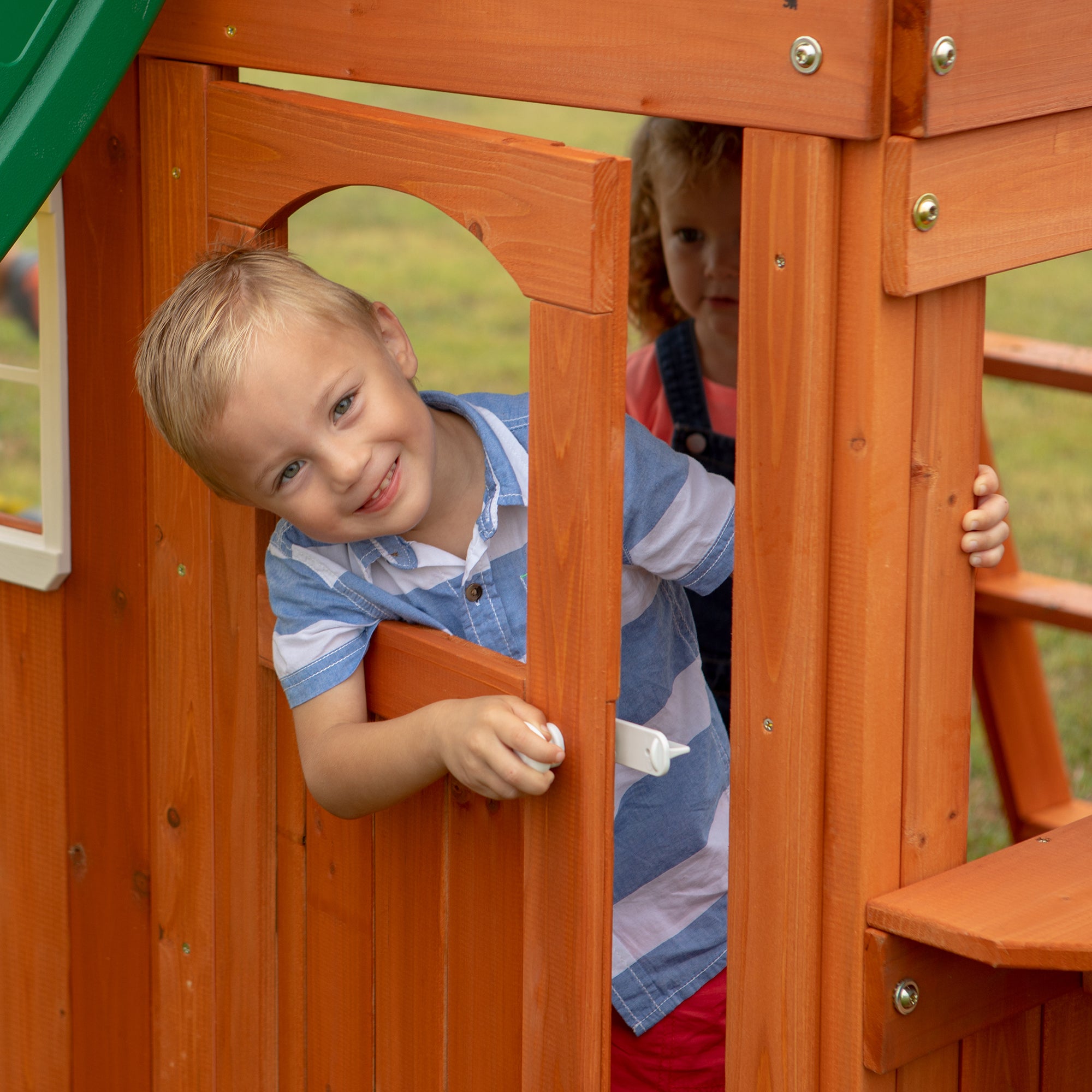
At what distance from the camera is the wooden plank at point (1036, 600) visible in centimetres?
333

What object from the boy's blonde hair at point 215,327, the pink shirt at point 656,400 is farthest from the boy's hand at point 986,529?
the pink shirt at point 656,400

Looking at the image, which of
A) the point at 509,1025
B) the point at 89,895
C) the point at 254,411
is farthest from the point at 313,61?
the point at 89,895

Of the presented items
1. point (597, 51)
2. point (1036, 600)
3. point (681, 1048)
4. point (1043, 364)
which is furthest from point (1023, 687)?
point (597, 51)

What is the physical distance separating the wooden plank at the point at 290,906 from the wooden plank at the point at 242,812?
0.03 ft

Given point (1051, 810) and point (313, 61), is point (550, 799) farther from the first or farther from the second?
point (1051, 810)

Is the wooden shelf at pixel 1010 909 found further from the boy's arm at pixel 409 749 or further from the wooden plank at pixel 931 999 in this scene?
the boy's arm at pixel 409 749

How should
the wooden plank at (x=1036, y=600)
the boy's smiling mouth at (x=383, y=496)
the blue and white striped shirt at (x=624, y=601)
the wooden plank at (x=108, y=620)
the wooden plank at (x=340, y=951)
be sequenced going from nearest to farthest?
the boy's smiling mouth at (x=383, y=496) → the blue and white striped shirt at (x=624, y=601) → the wooden plank at (x=340, y=951) → the wooden plank at (x=108, y=620) → the wooden plank at (x=1036, y=600)

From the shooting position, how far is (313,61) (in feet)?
5.89

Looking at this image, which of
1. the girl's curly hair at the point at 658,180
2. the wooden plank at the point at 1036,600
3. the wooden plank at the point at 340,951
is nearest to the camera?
the wooden plank at the point at 340,951

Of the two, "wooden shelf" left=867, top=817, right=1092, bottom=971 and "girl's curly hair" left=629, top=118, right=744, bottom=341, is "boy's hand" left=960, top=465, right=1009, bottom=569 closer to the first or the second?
"wooden shelf" left=867, top=817, right=1092, bottom=971

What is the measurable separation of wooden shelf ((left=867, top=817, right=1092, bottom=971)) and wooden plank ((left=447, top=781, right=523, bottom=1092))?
38 cm

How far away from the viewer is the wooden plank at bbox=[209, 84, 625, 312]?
4.72 feet

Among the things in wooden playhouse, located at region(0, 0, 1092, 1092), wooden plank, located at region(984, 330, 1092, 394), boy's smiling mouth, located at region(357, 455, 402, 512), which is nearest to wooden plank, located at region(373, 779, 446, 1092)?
wooden playhouse, located at region(0, 0, 1092, 1092)

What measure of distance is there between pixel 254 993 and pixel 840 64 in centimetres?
135
